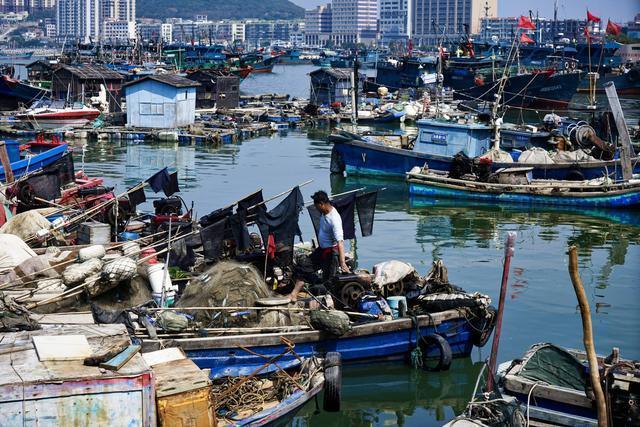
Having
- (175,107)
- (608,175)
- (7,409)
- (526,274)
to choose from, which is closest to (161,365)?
(7,409)

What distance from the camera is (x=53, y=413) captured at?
7.75 m

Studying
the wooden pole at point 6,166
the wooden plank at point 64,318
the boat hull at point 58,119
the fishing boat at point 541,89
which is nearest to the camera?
the wooden plank at point 64,318

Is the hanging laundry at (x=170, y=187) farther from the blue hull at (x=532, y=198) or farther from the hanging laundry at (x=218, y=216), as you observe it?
the blue hull at (x=532, y=198)

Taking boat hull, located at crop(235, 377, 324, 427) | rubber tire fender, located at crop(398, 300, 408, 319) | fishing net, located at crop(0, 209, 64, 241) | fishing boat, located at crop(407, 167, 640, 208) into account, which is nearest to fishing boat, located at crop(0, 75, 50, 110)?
fishing boat, located at crop(407, 167, 640, 208)

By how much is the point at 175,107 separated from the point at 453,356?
2881 cm

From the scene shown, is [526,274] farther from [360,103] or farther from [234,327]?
[360,103]

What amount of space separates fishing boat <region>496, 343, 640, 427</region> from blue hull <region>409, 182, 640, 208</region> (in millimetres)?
15302

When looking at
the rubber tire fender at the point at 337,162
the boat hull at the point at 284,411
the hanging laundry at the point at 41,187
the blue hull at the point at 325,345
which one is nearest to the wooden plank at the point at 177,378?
the boat hull at the point at 284,411

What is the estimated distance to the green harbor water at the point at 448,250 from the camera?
12.1 metres

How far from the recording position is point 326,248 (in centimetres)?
1284

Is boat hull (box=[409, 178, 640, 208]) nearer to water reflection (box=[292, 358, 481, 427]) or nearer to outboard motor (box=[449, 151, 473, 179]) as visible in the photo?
outboard motor (box=[449, 151, 473, 179])

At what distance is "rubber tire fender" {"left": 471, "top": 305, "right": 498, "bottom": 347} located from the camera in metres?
12.6

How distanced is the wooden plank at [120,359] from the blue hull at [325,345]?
2.18 meters

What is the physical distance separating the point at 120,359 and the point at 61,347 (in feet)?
1.84
